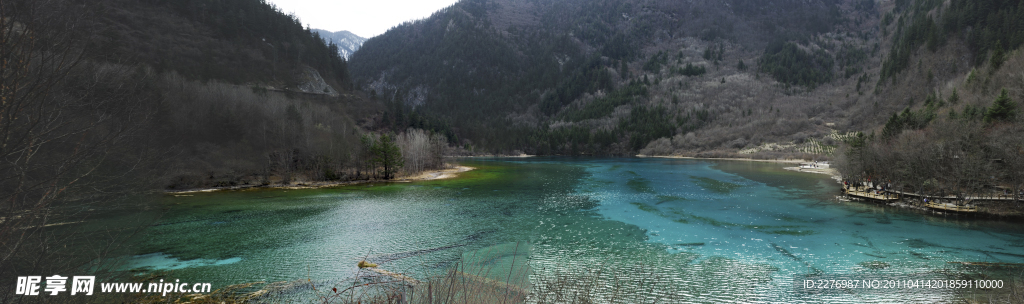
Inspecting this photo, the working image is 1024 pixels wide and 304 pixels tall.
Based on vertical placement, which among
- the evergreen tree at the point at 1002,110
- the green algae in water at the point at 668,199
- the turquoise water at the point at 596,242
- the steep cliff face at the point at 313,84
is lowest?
the turquoise water at the point at 596,242

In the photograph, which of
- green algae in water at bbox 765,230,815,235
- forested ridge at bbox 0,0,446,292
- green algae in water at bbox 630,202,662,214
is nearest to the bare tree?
forested ridge at bbox 0,0,446,292

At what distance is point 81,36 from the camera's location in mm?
4707

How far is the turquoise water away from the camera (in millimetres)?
14133

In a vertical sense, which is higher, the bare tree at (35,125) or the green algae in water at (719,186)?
the bare tree at (35,125)

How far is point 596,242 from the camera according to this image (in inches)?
781

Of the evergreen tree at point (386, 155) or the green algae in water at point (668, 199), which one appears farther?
the evergreen tree at point (386, 155)

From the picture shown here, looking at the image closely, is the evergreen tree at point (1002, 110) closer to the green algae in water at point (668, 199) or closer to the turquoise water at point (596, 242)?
the turquoise water at point (596, 242)

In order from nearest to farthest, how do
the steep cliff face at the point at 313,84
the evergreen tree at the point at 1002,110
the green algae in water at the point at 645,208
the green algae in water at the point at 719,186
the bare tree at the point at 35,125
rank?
the bare tree at the point at 35,125, the evergreen tree at the point at 1002,110, the green algae in water at the point at 645,208, the green algae in water at the point at 719,186, the steep cliff face at the point at 313,84

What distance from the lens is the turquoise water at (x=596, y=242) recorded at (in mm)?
14133

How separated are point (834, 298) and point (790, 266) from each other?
11.2ft

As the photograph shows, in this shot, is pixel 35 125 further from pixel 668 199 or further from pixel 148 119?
pixel 668 199

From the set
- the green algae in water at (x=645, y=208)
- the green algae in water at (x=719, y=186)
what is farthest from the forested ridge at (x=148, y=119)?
the green algae in water at (x=719, y=186)

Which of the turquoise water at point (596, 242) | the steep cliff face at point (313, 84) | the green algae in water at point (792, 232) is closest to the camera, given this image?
the turquoise water at point (596, 242)

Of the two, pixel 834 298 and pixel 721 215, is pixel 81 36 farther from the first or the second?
pixel 721 215
